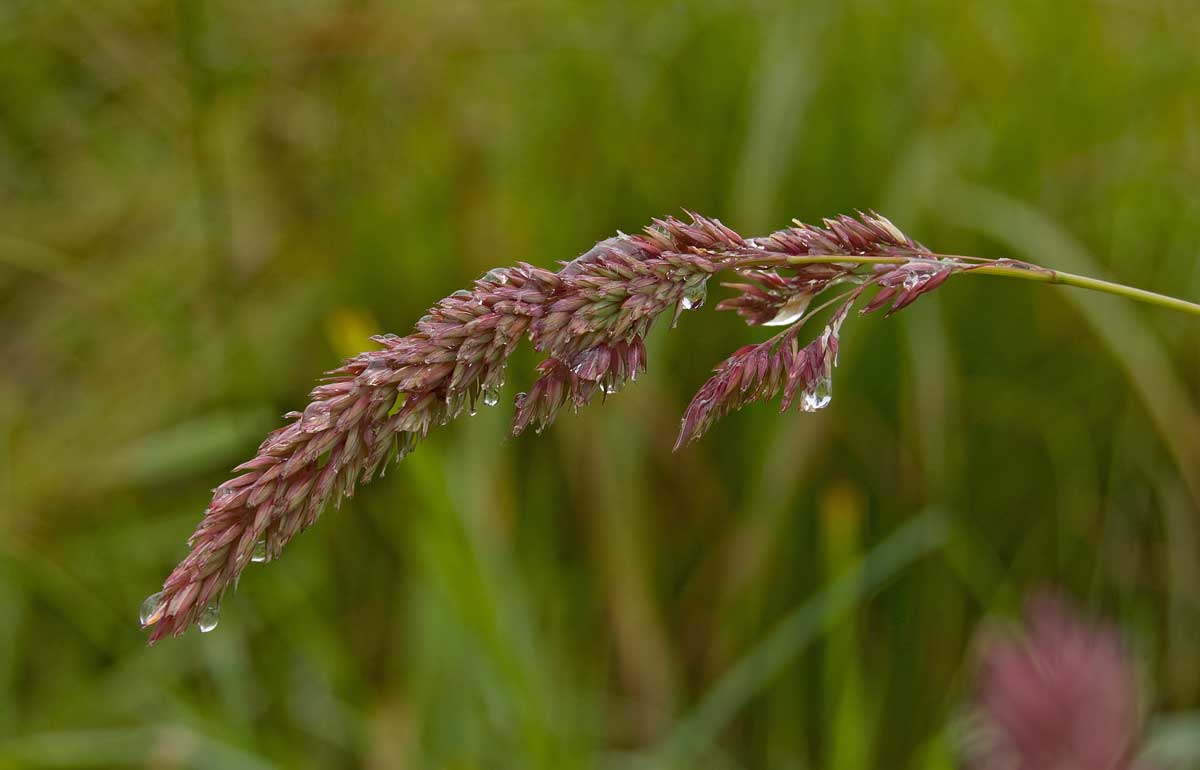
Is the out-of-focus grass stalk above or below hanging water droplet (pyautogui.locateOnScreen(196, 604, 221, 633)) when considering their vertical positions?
below

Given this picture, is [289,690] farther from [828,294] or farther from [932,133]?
[932,133]

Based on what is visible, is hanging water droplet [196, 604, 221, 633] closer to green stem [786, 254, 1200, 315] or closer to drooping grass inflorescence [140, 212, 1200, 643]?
Answer: drooping grass inflorescence [140, 212, 1200, 643]

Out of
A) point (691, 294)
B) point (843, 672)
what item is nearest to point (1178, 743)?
point (843, 672)

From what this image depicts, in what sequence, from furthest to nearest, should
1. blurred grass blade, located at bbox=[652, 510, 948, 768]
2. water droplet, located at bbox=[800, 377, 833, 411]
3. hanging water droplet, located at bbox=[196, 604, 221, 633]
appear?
blurred grass blade, located at bbox=[652, 510, 948, 768] → water droplet, located at bbox=[800, 377, 833, 411] → hanging water droplet, located at bbox=[196, 604, 221, 633]

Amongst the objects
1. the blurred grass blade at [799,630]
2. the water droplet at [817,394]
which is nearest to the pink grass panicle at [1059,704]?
the water droplet at [817,394]

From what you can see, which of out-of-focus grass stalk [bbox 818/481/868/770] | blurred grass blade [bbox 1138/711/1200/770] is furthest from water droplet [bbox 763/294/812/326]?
blurred grass blade [bbox 1138/711/1200/770]

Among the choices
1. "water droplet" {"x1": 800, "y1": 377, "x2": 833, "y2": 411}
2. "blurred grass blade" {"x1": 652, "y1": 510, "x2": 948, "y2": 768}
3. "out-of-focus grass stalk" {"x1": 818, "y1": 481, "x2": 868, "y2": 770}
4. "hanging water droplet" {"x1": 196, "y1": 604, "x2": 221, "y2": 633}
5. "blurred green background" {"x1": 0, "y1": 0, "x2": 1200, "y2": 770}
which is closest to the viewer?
"hanging water droplet" {"x1": 196, "y1": 604, "x2": 221, "y2": 633}

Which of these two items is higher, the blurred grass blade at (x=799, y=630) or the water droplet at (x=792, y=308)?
the water droplet at (x=792, y=308)

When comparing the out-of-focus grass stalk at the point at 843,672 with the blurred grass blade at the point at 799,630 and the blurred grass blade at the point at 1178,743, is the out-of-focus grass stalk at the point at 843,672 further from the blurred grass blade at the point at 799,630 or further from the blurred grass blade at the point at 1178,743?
the blurred grass blade at the point at 1178,743
